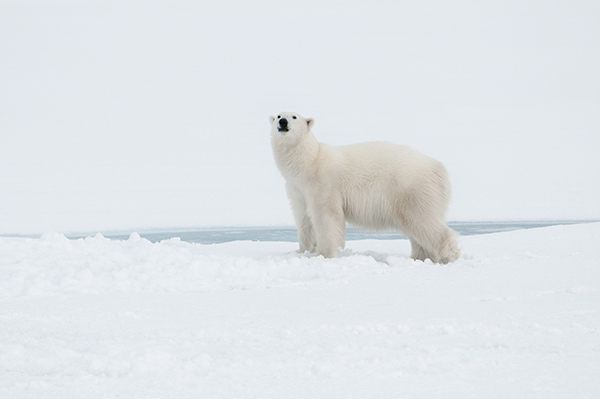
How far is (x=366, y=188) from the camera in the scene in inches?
214

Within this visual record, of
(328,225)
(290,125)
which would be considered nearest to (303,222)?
(328,225)

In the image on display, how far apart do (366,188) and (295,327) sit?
278cm

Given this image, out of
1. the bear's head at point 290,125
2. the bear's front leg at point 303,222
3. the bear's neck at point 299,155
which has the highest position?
the bear's head at point 290,125

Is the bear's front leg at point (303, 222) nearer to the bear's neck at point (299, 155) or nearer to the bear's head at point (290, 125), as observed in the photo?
the bear's neck at point (299, 155)

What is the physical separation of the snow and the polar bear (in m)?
0.41

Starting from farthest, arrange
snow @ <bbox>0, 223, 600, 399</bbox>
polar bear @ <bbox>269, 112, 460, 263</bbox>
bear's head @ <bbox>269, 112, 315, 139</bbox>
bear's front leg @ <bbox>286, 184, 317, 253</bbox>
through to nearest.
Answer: bear's front leg @ <bbox>286, 184, 317, 253</bbox> → bear's head @ <bbox>269, 112, 315, 139</bbox> → polar bear @ <bbox>269, 112, 460, 263</bbox> → snow @ <bbox>0, 223, 600, 399</bbox>

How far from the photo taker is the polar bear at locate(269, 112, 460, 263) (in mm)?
5328

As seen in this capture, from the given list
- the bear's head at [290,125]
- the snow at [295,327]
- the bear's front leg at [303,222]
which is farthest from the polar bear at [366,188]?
the snow at [295,327]

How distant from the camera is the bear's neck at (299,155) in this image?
5531 mm

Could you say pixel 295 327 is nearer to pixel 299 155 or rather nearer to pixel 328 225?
pixel 328 225

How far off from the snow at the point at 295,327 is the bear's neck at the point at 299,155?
3.23ft

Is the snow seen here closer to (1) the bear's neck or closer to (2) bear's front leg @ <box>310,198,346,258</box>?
(2) bear's front leg @ <box>310,198,346,258</box>

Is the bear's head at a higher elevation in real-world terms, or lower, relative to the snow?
higher

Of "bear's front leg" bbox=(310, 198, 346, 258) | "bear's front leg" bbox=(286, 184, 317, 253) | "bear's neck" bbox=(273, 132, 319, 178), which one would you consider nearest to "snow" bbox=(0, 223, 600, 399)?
"bear's front leg" bbox=(310, 198, 346, 258)
